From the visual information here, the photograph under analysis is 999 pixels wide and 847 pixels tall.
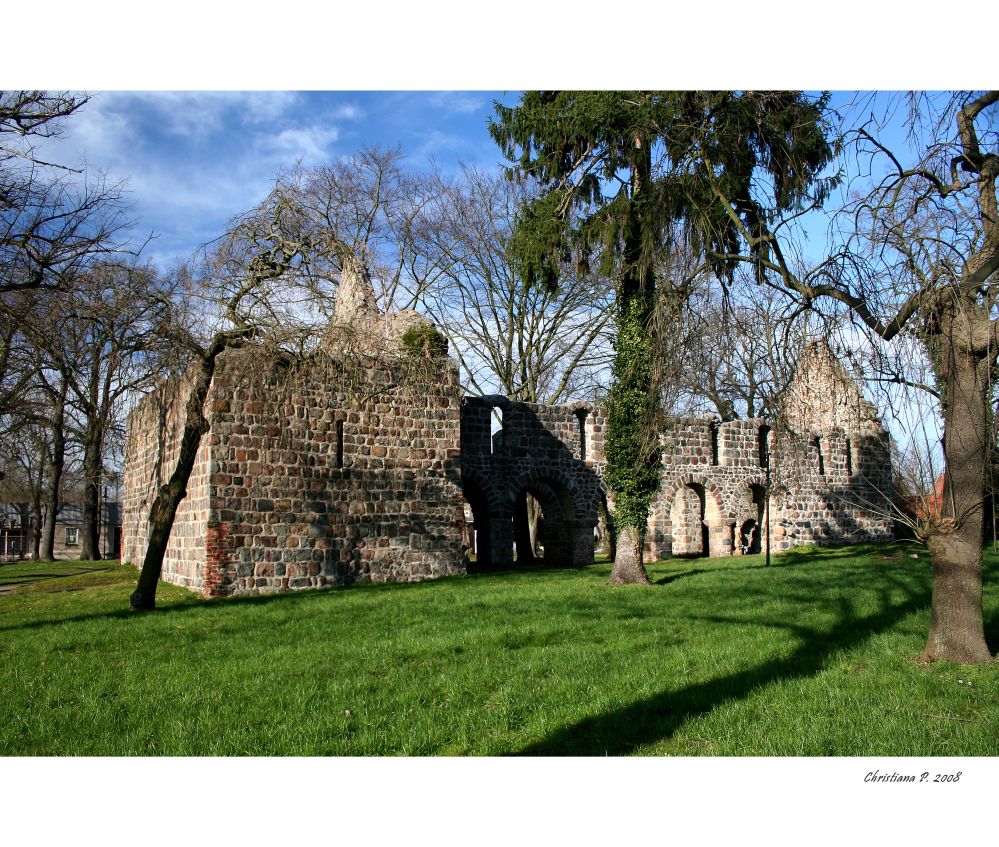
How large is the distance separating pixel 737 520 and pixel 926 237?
17946mm

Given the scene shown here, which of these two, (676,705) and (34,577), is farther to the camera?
(34,577)

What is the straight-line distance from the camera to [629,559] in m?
14.4

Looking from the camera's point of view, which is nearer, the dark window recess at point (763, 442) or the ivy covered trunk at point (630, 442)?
the ivy covered trunk at point (630, 442)

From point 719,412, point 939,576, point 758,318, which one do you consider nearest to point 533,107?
point 758,318

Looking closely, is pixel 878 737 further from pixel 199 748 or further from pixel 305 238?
pixel 305 238

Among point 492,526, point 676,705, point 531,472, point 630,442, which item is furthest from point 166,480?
point 676,705

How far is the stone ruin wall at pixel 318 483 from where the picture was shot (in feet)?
43.8

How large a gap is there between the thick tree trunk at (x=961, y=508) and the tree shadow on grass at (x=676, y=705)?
1.10 metres

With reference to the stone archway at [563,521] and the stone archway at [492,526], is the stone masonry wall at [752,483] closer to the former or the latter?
the stone archway at [563,521]

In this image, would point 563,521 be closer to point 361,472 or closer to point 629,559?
point 629,559

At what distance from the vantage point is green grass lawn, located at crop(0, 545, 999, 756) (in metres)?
5.10

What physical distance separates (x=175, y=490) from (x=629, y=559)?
26.2ft

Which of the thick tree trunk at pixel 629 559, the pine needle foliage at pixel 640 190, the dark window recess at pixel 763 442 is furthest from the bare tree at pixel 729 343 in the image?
the dark window recess at pixel 763 442

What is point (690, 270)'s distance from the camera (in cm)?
887
